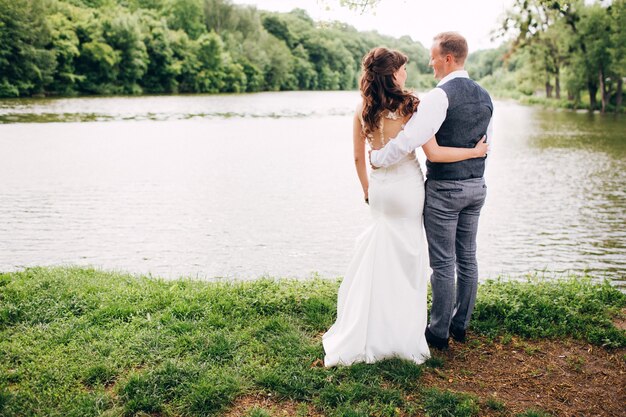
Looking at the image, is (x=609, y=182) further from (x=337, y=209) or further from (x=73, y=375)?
(x=73, y=375)

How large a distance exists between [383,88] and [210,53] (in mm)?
81633

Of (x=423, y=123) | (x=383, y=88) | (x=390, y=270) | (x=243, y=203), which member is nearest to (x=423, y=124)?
(x=423, y=123)

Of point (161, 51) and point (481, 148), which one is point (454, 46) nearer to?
point (481, 148)

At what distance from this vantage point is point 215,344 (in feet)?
15.0

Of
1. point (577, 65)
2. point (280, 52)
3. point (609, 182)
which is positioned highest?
point (280, 52)

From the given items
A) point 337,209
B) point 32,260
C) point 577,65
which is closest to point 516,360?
point 32,260

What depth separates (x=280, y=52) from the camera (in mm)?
97125

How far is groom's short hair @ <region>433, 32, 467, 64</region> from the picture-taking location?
13.6 ft

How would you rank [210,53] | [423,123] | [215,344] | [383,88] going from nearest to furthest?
[423,123] < [383,88] < [215,344] < [210,53]

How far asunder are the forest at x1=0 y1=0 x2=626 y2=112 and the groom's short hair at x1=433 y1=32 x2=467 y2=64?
393cm

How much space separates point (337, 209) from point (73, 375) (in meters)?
10.8

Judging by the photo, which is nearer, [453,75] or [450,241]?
[453,75]

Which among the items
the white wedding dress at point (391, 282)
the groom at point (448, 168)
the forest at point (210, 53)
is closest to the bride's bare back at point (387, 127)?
the groom at point (448, 168)

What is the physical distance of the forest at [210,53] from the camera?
46250 mm
